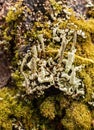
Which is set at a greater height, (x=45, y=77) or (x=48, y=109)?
(x=45, y=77)

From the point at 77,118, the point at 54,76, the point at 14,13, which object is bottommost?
the point at 77,118

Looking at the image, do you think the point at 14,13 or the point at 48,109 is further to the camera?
the point at 14,13

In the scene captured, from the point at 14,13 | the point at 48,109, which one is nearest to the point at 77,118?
the point at 48,109

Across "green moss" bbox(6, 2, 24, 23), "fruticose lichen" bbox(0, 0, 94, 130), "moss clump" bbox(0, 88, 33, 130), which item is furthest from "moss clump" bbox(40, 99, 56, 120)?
"green moss" bbox(6, 2, 24, 23)

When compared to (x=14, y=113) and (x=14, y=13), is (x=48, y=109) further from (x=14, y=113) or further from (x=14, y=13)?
(x=14, y=13)

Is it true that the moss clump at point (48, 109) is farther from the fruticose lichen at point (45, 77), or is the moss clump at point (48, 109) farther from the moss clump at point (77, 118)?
the moss clump at point (77, 118)

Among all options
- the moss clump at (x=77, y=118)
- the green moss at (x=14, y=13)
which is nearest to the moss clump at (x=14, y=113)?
the moss clump at (x=77, y=118)

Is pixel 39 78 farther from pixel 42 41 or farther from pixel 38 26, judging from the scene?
pixel 38 26
